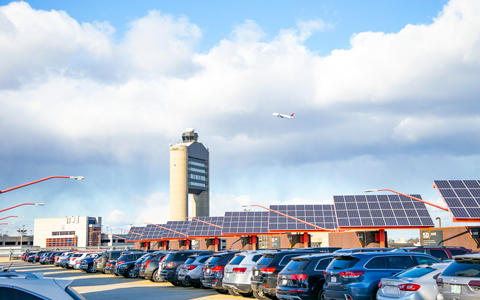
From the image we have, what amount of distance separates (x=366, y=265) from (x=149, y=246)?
97.2 metres

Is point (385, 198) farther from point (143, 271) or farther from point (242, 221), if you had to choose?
point (143, 271)

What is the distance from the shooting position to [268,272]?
15531 millimetres

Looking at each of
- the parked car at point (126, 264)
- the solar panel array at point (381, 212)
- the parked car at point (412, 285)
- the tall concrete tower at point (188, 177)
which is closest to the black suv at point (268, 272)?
the parked car at point (412, 285)

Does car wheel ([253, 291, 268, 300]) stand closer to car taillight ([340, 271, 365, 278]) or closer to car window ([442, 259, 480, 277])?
car taillight ([340, 271, 365, 278])

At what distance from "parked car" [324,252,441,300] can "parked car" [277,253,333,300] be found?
0.88m

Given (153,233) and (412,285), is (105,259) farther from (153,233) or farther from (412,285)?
(153,233)

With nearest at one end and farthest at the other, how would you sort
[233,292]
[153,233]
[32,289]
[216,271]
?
1. [32,289]
2. [233,292]
3. [216,271]
4. [153,233]

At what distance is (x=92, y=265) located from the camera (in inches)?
1380

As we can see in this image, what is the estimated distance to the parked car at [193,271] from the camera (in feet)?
69.3

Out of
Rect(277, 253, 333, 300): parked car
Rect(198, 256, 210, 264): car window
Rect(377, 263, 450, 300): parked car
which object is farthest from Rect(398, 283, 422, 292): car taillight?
Rect(198, 256, 210, 264): car window

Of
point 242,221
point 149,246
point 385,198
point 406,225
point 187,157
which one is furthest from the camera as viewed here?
point 187,157

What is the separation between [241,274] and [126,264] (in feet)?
45.8

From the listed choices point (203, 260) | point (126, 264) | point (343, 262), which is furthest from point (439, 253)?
point (126, 264)

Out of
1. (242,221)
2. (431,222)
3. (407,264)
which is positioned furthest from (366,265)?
(242,221)
